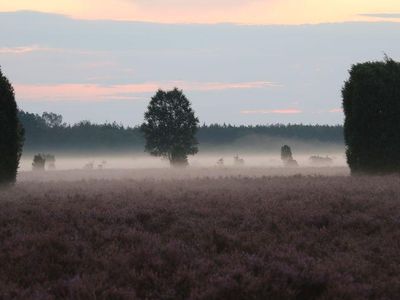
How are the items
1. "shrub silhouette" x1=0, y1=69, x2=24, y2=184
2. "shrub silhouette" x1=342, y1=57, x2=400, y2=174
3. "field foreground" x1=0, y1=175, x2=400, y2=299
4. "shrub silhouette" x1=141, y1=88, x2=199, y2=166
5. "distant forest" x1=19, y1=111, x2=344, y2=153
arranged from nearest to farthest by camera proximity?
"field foreground" x1=0, y1=175, x2=400, y2=299 → "shrub silhouette" x1=0, y1=69, x2=24, y2=184 → "shrub silhouette" x1=342, y1=57, x2=400, y2=174 → "shrub silhouette" x1=141, y1=88, x2=199, y2=166 → "distant forest" x1=19, y1=111, x2=344, y2=153

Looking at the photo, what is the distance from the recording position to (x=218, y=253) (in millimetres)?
12656

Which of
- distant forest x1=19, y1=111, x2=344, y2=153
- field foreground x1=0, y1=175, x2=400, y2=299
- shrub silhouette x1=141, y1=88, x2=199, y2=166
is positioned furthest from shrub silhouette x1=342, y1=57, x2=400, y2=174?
distant forest x1=19, y1=111, x2=344, y2=153

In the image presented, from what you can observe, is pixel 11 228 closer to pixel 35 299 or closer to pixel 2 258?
pixel 2 258

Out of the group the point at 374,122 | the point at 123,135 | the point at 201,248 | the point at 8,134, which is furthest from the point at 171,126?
the point at 123,135

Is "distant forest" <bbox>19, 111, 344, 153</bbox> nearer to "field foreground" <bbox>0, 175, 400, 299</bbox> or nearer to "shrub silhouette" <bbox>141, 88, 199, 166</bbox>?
"shrub silhouette" <bbox>141, 88, 199, 166</bbox>

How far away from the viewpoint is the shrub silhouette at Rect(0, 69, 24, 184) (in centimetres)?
2684

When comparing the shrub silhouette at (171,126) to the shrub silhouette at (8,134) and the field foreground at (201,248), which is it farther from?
the field foreground at (201,248)

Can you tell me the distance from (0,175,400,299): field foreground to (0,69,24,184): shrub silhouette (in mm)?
9822

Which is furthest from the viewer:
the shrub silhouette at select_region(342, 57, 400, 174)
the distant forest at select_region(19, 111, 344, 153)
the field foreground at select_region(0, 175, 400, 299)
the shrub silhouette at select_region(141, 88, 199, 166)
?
the distant forest at select_region(19, 111, 344, 153)

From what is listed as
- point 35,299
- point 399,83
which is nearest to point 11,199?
point 35,299

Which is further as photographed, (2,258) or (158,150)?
(158,150)

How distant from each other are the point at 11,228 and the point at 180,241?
4.24 m

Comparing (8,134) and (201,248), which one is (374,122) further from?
(201,248)

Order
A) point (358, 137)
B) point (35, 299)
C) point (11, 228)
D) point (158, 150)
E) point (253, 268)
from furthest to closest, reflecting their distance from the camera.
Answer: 1. point (158, 150)
2. point (358, 137)
3. point (11, 228)
4. point (253, 268)
5. point (35, 299)
